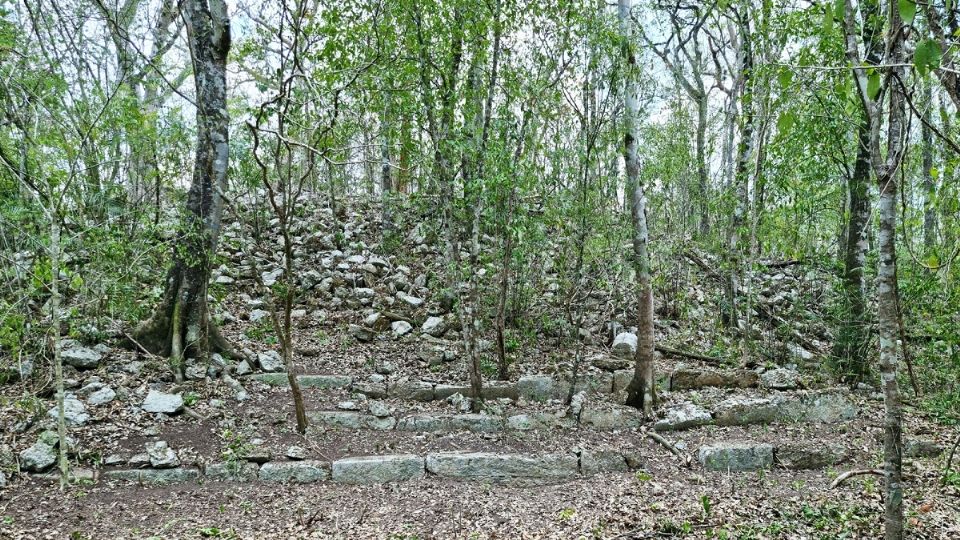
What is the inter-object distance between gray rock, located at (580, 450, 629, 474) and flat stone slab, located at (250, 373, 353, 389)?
3040mm

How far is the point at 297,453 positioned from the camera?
16.0 ft

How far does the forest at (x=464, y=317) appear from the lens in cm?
407

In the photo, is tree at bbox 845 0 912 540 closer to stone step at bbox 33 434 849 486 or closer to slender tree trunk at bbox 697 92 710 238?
stone step at bbox 33 434 849 486

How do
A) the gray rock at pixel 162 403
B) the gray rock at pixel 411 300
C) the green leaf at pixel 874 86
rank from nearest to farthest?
the green leaf at pixel 874 86 < the gray rock at pixel 162 403 < the gray rock at pixel 411 300

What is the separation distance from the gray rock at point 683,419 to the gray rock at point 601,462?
0.88 meters

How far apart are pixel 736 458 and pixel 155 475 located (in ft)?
17.1

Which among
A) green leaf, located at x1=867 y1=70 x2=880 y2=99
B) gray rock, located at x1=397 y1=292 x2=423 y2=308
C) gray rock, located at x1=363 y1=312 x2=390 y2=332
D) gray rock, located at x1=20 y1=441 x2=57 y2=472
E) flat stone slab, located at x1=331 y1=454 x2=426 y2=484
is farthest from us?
gray rock, located at x1=397 y1=292 x2=423 y2=308

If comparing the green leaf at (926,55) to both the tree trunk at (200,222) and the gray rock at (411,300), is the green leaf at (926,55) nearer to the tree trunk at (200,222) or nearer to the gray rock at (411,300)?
the tree trunk at (200,222)

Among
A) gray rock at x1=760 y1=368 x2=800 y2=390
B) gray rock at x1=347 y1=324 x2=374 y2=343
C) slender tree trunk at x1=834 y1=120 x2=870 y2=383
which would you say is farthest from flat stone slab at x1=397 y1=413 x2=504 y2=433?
slender tree trunk at x1=834 y1=120 x2=870 y2=383

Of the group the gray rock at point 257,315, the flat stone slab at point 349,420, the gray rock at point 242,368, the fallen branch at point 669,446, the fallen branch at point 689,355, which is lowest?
the fallen branch at point 669,446

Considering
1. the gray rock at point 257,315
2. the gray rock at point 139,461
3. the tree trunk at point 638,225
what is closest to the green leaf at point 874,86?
the tree trunk at point 638,225

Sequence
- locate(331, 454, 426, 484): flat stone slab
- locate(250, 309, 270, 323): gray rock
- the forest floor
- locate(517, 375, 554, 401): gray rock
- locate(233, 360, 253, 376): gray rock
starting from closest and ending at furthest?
1. the forest floor
2. locate(331, 454, 426, 484): flat stone slab
3. locate(233, 360, 253, 376): gray rock
4. locate(517, 375, 554, 401): gray rock
5. locate(250, 309, 270, 323): gray rock

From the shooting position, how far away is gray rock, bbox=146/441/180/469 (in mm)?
4492

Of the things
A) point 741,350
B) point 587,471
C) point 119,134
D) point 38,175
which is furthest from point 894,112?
point 119,134
